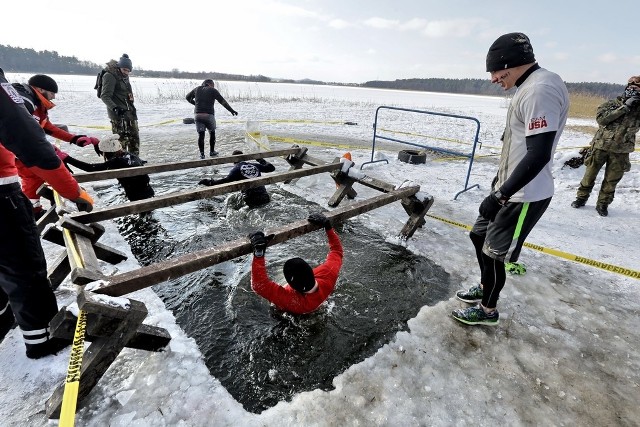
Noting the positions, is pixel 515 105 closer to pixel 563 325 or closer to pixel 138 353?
pixel 563 325

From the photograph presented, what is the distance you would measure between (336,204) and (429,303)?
2516mm

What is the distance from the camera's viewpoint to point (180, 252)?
12.6 feet

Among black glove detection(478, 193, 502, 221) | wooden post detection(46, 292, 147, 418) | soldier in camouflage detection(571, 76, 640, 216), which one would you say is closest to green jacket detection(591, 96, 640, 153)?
soldier in camouflage detection(571, 76, 640, 216)

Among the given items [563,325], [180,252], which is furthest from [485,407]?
[180,252]

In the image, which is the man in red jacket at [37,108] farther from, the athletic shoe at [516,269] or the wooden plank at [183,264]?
the athletic shoe at [516,269]

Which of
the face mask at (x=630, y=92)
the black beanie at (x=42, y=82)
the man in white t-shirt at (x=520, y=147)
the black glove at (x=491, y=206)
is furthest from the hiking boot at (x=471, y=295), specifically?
the black beanie at (x=42, y=82)

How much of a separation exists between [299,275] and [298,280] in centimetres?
6

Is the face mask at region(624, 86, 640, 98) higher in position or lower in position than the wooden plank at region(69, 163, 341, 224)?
higher

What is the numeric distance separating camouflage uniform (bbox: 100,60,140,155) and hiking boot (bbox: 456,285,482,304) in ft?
23.8

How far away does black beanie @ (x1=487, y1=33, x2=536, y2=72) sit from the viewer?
2.16m

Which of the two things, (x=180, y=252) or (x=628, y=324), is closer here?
(x=628, y=324)

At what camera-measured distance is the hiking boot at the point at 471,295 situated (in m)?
3.15

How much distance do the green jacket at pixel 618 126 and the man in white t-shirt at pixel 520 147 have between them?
155 inches

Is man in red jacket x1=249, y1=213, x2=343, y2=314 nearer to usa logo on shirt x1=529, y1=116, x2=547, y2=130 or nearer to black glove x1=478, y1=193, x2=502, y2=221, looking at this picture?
black glove x1=478, y1=193, x2=502, y2=221
